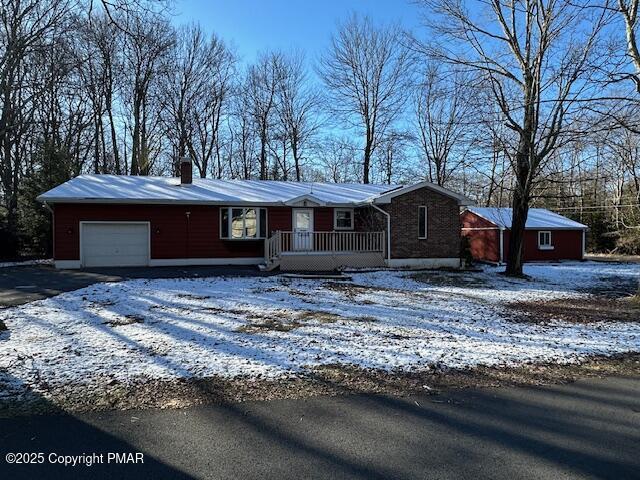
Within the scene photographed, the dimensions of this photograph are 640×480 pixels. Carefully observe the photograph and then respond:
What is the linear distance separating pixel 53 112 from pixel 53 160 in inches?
264

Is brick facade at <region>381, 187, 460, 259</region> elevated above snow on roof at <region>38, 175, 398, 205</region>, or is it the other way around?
snow on roof at <region>38, 175, 398, 205</region>

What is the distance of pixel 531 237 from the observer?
26562mm

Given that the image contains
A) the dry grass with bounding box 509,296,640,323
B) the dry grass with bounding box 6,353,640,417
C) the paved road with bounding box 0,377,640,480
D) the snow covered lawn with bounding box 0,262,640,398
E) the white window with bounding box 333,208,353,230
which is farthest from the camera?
the white window with bounding box 333,208,353,230

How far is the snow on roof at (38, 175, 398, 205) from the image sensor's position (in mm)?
17000

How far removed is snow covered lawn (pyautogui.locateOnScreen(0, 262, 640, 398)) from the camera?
5152mm

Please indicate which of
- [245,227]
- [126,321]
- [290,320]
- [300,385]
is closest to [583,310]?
[290,320]

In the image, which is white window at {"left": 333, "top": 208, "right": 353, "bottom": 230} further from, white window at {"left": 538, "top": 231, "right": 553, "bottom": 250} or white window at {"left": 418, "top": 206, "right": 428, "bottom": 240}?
white window at {"left": 538, "top": 231, "right": 553, "bottom": 250}

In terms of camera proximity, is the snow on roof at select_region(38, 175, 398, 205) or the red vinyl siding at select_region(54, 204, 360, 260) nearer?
the red vinyl siding at select_region(54, 204, 360, 260)

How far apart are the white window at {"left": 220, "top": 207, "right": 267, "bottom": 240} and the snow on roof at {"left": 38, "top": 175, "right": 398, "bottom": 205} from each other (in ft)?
1.91

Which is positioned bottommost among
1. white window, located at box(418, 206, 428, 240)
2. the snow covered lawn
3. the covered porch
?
the snow covered lawn

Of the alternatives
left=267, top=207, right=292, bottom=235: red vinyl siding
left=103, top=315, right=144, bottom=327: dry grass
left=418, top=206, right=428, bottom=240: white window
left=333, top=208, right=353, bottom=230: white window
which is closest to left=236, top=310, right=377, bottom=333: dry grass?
left=103, top=315, right=144, bottom=327: dry grass

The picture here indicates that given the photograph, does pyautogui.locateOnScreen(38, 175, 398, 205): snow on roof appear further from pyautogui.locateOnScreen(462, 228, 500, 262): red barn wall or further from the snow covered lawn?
pyautogui.locateOnScreen(462, 228, 500, 262): red barn wall

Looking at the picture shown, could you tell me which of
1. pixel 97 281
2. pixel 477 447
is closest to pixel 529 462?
pixel 477 447

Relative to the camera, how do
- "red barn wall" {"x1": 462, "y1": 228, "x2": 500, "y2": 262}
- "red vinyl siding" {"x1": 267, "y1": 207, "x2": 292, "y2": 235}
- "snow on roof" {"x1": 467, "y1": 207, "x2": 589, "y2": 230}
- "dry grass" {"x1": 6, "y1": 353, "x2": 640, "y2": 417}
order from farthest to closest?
"snow on roof" {"x1": 467, "y1": 207, "x2": 589, "y2": 230} → "red barn wall" {"x1": 462, "y1": 228, "x2": 500, "y2": 262} → "red vinyl siding" {"x1": 267, "y1": 207, "x2": 292, "y2": 235} → "dry grass" {"x1": 6, "y1": 353, "x2": 640, "y2": 417}
